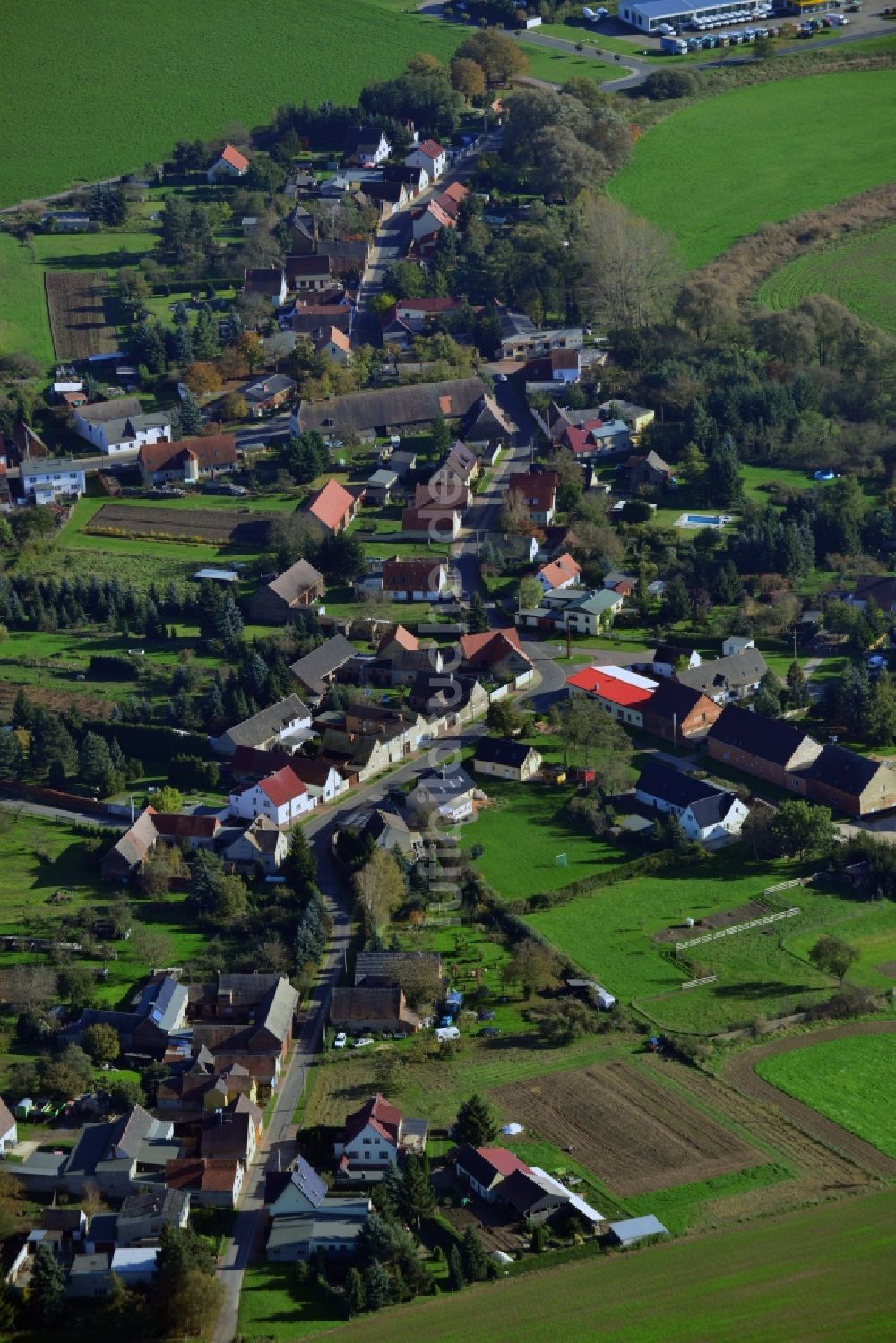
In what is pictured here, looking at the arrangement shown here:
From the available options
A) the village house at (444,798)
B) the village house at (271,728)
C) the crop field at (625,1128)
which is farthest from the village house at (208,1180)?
the village house at (271,728)

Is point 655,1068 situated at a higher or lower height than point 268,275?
lower

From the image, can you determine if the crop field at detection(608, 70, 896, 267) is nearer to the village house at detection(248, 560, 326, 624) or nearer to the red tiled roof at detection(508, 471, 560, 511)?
the red tiled roof at detection(508, 471, 560, 511)

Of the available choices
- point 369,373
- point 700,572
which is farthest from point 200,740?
point 369,373

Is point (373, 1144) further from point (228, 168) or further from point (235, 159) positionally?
point (235, 159)

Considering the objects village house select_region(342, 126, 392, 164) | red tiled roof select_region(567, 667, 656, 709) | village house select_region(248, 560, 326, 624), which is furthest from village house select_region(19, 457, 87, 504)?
village house select_region(342, 126, 392, 164)

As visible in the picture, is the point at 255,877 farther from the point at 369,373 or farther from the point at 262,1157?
the point at 369,373

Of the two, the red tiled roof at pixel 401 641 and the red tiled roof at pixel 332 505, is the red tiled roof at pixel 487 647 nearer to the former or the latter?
the red tiled roof at pixel 401 641
